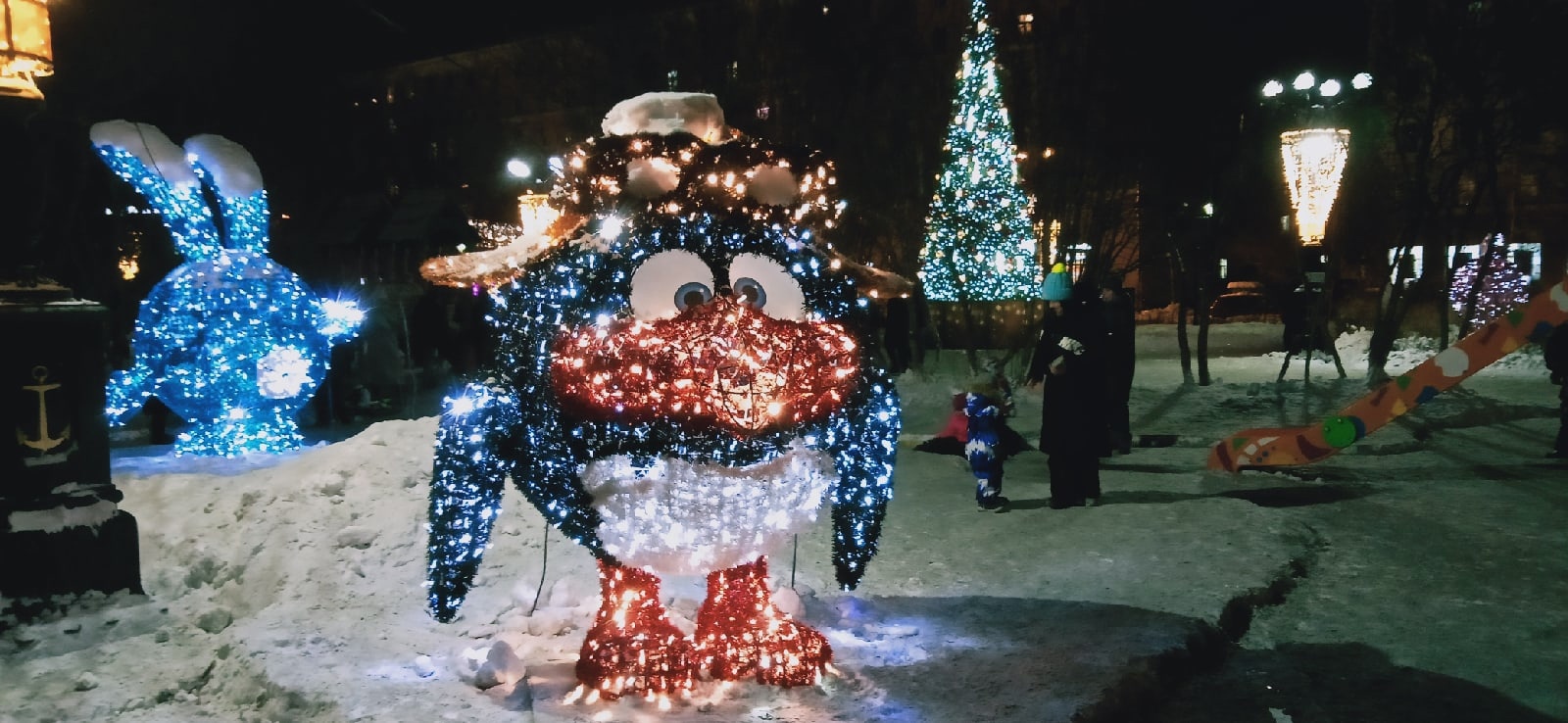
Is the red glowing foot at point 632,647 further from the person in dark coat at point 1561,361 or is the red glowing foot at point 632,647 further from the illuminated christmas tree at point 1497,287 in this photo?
the illuminated christmas tree at point 1497,287

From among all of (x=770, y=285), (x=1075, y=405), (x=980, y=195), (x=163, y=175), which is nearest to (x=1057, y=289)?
(x=1075, y=405)

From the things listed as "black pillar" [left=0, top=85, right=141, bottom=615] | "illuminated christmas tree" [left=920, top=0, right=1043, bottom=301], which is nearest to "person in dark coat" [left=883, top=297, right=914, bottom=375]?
"illuminated christmas tree" [left=920, top=0, right=1043, bottom=301]

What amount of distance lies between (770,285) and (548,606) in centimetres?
226

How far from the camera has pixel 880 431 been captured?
12.6ft

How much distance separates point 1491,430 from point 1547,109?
→ 20.6 feet

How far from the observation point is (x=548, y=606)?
509 cm

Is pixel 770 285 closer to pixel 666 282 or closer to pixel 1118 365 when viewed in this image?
pixel 666 282

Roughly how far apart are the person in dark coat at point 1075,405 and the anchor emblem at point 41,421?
20.8 ft

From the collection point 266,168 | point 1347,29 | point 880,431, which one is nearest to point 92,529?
point 880,431

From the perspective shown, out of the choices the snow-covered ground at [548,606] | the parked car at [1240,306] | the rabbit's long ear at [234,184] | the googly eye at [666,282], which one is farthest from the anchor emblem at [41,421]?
the parked car at [1240,306]

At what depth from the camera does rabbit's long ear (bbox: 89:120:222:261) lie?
8298 mm

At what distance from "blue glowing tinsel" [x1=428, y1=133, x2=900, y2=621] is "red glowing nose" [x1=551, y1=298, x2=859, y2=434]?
2.6 inches

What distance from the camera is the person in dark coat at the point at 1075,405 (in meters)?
7.75

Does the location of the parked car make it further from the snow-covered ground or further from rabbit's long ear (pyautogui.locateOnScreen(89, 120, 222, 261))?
rabbit's long ear (pyautogui.locateOnScreen(89, 120, 222, 261))
